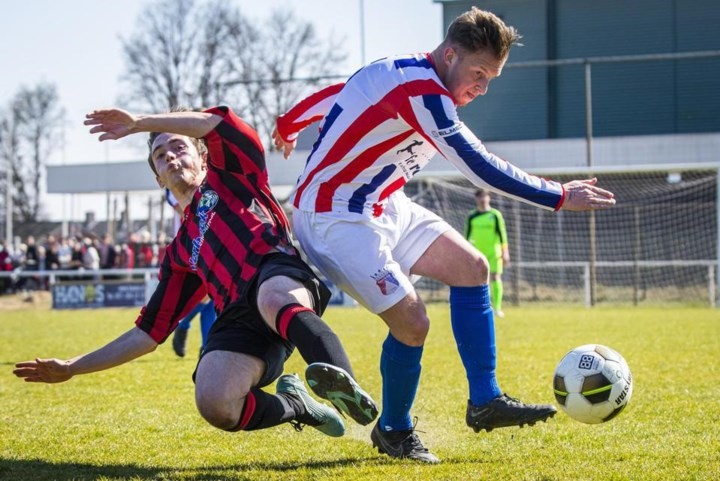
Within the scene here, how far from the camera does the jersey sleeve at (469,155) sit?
3.90 metres

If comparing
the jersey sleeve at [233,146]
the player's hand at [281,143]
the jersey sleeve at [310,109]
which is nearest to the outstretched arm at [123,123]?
the jersey sleeve at [233,146]

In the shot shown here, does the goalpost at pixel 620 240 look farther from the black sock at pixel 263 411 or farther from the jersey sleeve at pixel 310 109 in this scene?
the black sock at pixel 263 411

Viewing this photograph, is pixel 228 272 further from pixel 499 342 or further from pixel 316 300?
pixel 499 342

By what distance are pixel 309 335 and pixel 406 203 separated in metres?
1.26

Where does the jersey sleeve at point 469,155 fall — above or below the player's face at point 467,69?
below

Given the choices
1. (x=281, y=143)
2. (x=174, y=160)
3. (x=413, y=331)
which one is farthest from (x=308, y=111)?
(x=413, y=331)

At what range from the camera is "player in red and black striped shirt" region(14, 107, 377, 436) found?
3648mm

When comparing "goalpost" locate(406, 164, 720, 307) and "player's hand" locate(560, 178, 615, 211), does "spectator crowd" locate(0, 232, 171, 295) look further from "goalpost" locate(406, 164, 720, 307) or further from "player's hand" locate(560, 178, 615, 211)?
"player's hand" locate(560, 178, 615, 211)

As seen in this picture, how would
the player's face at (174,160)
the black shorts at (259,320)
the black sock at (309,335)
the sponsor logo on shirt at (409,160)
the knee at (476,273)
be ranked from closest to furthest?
the black sock at (309,335) → the black shorts at (259,320) → the sponsor logo on shirt at (409,160) → the knee at (476,273) → the player's face at (174,160)

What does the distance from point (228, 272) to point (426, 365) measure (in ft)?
16.1

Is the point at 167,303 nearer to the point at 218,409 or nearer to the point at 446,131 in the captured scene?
the point at 218,409

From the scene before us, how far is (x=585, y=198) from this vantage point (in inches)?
154

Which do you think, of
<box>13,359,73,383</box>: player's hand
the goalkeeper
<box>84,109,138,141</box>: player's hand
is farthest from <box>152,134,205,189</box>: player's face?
the goalkeeper

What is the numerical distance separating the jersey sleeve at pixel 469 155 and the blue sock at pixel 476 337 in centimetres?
65
